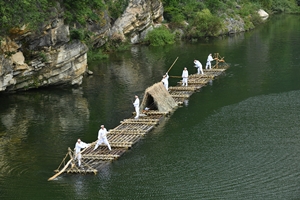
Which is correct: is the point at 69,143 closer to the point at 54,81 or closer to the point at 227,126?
the point at 227,126

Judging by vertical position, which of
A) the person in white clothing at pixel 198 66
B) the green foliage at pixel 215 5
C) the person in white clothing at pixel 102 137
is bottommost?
the person in white clothing at pixel 102 137

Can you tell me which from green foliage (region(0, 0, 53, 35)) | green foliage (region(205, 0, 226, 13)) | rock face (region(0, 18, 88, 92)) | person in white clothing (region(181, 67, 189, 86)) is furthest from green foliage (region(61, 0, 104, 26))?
green foliage (region(205, 0, 226, 13))

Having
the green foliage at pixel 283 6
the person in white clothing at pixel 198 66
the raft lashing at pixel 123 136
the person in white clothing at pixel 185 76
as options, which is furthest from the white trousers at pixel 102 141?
the green foliage at pixel 283 6

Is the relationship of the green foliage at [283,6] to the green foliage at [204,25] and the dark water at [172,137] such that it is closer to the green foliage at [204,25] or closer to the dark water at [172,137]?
the green foliage at [204,25]

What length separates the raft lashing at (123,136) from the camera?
100.0 feet

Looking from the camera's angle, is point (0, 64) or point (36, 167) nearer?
point (36, 167)

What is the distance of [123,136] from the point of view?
1428 inches

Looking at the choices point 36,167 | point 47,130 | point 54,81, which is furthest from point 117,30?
point 36,167

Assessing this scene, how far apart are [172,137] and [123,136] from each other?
3313mm

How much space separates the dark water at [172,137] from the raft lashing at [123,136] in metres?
0.63

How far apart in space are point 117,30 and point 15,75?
94.3 feet

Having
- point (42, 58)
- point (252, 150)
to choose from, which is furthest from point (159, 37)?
point (252, 150)

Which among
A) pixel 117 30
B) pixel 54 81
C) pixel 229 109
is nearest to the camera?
pixel 229 109

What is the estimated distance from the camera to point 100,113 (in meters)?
42.3
